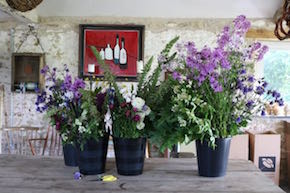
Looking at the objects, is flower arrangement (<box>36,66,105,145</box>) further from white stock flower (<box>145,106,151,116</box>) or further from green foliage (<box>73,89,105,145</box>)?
white stock flower (<box>145,106,151,116</box>)

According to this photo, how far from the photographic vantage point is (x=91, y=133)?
1.55m

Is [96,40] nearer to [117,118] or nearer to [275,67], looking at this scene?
[275,67]

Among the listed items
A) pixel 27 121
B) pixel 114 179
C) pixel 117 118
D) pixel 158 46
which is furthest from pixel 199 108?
pixel 27 121

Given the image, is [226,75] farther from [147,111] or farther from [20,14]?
[20,14]

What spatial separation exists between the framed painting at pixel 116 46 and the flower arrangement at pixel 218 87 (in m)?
2.80

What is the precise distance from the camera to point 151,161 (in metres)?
1.93

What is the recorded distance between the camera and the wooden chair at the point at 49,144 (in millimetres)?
4371

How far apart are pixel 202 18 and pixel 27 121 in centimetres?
281

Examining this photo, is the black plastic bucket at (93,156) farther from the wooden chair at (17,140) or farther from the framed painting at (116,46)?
the wooden chair at (17,140)

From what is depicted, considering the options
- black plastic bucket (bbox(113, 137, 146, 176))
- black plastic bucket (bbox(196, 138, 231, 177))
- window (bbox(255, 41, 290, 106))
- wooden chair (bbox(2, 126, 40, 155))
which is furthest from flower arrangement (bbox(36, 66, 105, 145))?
window (bbox(255, 41, 290, 106))

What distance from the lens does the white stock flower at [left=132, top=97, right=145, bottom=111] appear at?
1.49 meters

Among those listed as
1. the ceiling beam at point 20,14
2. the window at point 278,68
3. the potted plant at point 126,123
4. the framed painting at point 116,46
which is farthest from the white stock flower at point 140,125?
the window at point 278,68

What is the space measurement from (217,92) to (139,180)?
57 centimetres

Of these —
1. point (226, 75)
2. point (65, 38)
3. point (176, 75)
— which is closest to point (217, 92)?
point (226, 75)
